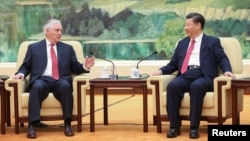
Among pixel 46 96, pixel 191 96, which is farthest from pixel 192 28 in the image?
pixel 46 96

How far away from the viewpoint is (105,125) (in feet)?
20.0

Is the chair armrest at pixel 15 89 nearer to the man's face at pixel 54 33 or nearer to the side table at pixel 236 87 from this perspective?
the man's face at pixel 54 33

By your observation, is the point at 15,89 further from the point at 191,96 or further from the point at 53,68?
the point at 191,96

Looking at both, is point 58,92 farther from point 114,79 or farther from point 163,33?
point 163,33

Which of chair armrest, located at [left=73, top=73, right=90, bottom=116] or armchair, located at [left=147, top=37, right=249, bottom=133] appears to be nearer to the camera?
armchair, located at [left=147, top=37, right=249, bottom=133]

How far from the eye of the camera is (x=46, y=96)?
5.52 m

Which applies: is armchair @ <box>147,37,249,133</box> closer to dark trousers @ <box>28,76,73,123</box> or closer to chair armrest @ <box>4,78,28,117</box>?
dark trousers @ <box>28,76,73,123</box>

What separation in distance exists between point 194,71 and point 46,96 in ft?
5.00

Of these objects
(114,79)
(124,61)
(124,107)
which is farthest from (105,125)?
(124,61)

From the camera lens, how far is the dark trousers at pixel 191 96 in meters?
5.19

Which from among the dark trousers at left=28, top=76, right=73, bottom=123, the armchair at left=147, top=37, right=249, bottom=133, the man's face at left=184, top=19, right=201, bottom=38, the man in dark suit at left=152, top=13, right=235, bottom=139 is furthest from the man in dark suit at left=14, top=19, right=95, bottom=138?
the man's face at left=184, top=19, right=201, bottom=38

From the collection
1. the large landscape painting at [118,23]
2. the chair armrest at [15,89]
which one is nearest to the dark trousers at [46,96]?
the chair armrest at [15,89]

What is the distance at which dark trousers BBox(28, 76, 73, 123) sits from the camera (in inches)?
213

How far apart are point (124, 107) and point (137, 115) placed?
3.28 feet
